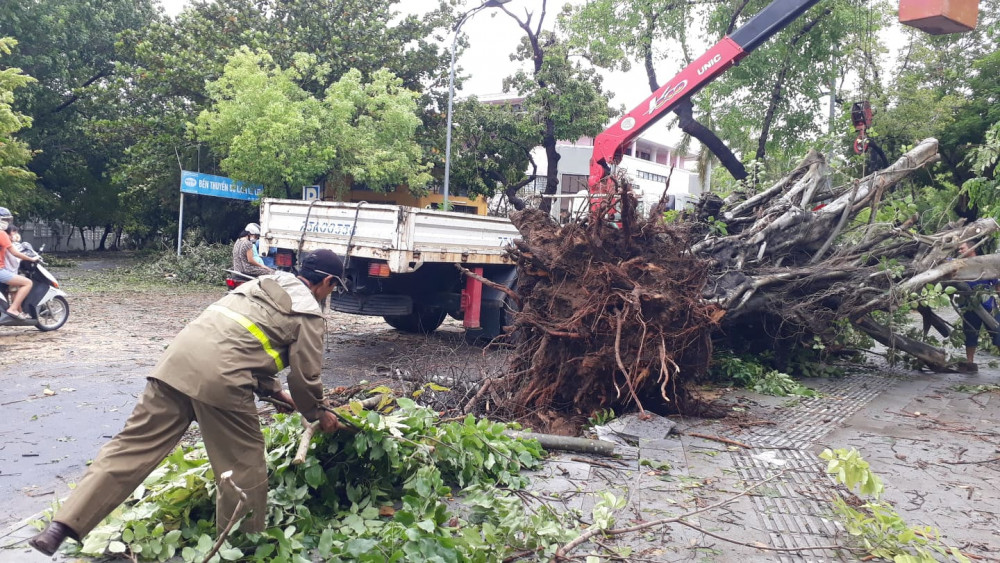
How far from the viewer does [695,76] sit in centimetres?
1112

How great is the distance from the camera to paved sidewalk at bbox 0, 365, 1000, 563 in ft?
11.9

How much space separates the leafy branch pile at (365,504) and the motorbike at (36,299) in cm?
665

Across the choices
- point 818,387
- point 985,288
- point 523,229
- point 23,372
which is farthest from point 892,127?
point 23,372

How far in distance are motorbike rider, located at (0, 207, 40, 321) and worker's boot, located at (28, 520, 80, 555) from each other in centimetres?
742

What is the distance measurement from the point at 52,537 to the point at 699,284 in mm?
4995

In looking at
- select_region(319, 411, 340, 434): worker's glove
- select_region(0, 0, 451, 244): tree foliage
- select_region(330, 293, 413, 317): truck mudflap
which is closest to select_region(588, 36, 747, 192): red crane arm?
select_region(330, 293, 413, 317): truck mudflap

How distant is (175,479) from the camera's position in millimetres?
3572

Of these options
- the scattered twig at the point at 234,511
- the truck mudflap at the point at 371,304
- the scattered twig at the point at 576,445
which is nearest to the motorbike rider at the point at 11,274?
the truck mudflap at the point at 371,304

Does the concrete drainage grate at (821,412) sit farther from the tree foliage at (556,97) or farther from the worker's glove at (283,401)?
the tree foliage at (556,97)

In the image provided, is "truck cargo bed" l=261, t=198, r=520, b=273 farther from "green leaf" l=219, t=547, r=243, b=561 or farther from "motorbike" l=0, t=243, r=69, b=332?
"green leaf" l=219, t=547, r=243, b=561

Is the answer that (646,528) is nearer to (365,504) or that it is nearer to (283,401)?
(365,504)

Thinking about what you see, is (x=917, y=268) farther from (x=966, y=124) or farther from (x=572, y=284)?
(x=966, y=124)

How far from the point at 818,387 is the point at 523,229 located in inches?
156

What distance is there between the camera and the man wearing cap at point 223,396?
10.0 ft
